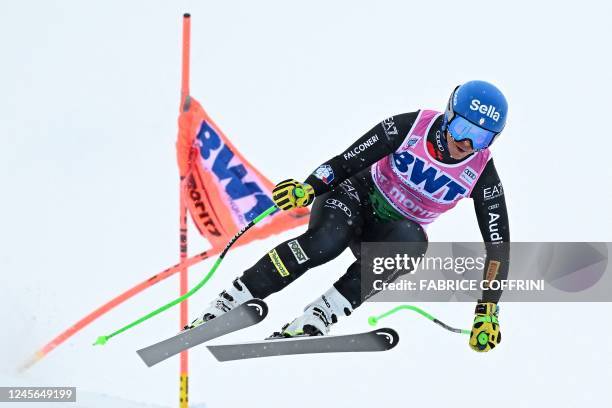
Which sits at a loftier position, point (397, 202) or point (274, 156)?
point (274, 156)

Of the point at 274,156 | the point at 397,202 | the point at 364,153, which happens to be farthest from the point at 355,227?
the point at 274,156

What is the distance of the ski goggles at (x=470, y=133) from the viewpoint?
5121 mm

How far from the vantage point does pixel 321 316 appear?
5434mm

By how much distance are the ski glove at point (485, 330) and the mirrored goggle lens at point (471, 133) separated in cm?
97

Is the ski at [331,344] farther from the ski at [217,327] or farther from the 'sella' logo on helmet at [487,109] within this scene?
the 'sella' logo on helmet at [487,109]

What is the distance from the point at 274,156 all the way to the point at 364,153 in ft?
26.6

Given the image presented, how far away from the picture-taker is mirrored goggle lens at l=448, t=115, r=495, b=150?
→ 5121 mm

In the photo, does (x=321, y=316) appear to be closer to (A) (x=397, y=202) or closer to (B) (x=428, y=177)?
(A) (x=397, y=202)

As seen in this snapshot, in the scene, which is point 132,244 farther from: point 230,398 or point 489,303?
point 489,303

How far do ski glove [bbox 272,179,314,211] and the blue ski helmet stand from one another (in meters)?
0.94

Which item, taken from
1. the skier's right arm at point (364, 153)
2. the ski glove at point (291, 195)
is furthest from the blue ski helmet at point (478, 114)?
the ski glove at point (291, 195)

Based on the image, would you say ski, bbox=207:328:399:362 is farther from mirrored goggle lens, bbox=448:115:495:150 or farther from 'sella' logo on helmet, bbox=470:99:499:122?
'sella' logo on helmet, bbox=470:99:499:122

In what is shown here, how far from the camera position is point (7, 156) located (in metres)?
13.8

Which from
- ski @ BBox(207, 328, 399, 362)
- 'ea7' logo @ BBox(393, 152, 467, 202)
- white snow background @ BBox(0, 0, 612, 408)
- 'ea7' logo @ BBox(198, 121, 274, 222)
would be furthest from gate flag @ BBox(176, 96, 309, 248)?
ski @ BBox(207, 328, 399, 362)
